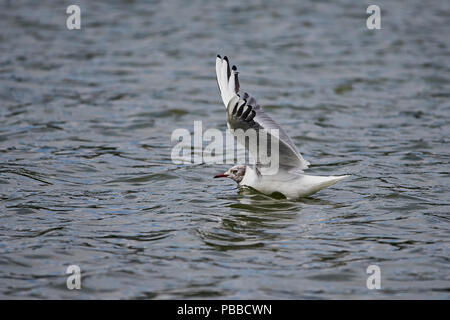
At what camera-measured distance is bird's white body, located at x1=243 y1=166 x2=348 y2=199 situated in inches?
310

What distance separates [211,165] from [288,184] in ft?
6.76

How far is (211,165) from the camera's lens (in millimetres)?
9828

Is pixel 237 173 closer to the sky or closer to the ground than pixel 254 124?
closer to the ground

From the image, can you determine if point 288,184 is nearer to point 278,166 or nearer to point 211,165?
point 278,166

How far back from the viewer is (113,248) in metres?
6.52

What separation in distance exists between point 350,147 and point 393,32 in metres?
8.52

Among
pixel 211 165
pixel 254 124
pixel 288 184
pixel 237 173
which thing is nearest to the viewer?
pixel 254 124

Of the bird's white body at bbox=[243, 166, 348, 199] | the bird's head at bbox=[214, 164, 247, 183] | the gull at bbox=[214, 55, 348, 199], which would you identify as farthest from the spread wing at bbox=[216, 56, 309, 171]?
the bird's head at bbox=[214, 164, 247, 183]

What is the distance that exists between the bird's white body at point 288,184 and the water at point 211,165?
0.15 meters

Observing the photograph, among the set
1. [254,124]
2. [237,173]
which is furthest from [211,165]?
[254,124]

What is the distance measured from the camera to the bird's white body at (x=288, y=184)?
7.88 m

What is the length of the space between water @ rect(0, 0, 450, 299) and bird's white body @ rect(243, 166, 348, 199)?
0.15 metres

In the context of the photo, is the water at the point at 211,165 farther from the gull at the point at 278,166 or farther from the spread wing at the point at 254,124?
the spread wing at the point at 254,124
